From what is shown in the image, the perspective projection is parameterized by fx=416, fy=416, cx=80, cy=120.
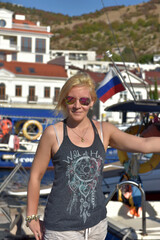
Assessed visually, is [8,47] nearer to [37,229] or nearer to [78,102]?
[78,102]

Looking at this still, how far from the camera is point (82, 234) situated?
272 centimetres

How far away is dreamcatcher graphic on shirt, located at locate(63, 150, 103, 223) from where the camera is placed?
2.67m

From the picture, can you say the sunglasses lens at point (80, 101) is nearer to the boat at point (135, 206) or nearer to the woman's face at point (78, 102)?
the woman's face at point (78, 102)

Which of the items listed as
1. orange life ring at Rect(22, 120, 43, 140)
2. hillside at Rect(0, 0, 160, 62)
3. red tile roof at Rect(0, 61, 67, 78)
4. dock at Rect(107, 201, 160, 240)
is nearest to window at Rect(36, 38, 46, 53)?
red tile roof at Rect(0, 61, 67, 78)

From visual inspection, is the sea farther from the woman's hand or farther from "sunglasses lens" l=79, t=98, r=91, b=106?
"sunglasses lens" l=79, t=98, r=91, b=106

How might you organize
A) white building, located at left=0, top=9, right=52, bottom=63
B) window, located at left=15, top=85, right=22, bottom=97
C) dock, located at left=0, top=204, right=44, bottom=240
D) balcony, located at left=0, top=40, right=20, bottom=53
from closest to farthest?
1. dock, located at left=0, top=204, right=44, bottom=240
2. window, located at left=15, top=85, right=22, bottom=97
3. balcony, located at left=0, top=40, right=20, bottom=53
4. white building, located at left=0, top=9, right=52, bottom=63

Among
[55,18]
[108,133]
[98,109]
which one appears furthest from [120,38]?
[108,133]

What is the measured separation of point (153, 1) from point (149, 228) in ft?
549

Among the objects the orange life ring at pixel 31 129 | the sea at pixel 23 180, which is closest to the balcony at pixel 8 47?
the orange life ring at pixel 31 129

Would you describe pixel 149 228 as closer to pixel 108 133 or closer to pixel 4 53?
pixel 108 133

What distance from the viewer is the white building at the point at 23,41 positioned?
58281 millimetres

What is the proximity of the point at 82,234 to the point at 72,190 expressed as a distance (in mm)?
303

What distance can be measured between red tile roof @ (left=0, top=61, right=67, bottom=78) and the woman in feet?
147

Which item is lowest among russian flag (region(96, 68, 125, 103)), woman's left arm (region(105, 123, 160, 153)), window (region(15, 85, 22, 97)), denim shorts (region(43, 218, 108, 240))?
denim shorts (region(43, 218, 108, 240))
